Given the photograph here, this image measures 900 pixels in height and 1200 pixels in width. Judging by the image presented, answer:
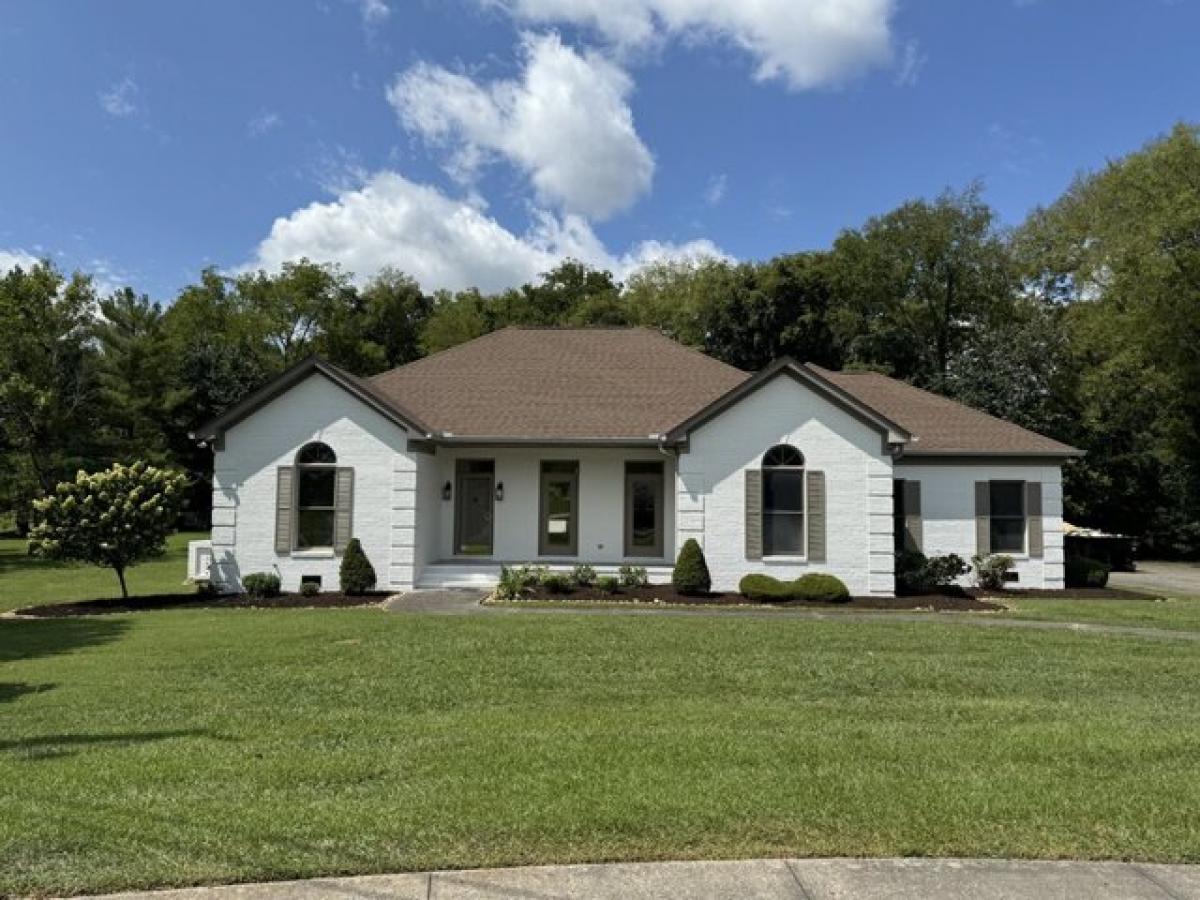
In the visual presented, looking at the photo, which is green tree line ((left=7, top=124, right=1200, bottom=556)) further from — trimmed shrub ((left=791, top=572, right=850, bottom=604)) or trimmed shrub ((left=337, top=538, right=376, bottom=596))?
trimmed shrub ((left=791, top=572, right=850, bottom=604))

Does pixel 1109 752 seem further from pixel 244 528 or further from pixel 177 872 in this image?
pixel 244 528

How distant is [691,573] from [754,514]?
6.37 ft

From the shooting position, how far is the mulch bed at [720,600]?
15.6 metres

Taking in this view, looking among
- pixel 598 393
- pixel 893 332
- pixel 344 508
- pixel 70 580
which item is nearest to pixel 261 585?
pixel 344 508

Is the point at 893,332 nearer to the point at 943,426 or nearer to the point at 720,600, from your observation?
the point at 943,426

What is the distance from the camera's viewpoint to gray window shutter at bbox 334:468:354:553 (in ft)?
57.1

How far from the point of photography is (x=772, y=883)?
373 centimetres

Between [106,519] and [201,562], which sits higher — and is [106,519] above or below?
above

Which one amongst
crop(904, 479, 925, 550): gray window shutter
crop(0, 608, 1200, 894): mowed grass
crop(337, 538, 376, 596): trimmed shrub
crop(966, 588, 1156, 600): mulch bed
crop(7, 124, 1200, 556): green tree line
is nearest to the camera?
crop(0, 608, 1200, 894): mowed grass

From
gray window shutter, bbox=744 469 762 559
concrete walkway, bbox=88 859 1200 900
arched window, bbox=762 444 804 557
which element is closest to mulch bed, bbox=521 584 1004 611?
gray window shutter, bbox=744 469 762 559

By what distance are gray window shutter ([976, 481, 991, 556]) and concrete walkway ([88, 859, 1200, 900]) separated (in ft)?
52.4

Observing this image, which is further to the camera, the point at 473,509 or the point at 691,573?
the point at 473,509

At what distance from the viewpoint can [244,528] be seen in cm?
1745

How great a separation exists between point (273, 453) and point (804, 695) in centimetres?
1337
